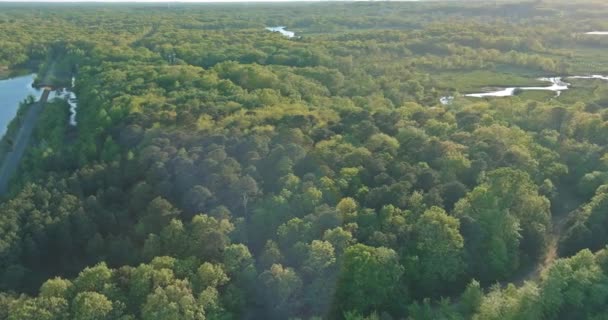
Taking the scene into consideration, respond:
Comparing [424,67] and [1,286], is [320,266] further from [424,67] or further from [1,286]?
[424,67]

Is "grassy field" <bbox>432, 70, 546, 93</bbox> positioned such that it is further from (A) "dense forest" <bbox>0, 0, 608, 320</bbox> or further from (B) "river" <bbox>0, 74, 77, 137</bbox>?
(B) "river" <bbox>0, 74, 77, 137</bbox>

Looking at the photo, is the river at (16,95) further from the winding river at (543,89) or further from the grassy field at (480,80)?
the winding river at (543,89)

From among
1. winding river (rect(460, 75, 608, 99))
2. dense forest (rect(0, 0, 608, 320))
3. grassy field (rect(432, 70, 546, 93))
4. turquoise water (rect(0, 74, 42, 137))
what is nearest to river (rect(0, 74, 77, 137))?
turquoise water (rect(0, 74, 42, 137))

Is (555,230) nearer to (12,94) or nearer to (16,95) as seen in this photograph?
(16,95)

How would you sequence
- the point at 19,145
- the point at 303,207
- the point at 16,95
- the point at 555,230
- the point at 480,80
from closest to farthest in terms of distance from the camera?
the point at 303,207
the point at 555,230
the point at 19,145
the point at 480,80
the point at 16,95

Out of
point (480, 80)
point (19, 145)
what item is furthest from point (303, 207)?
point (480, 80)

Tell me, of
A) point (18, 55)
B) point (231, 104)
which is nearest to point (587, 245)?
point (231, 104)

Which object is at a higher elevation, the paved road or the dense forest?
the dense forest
